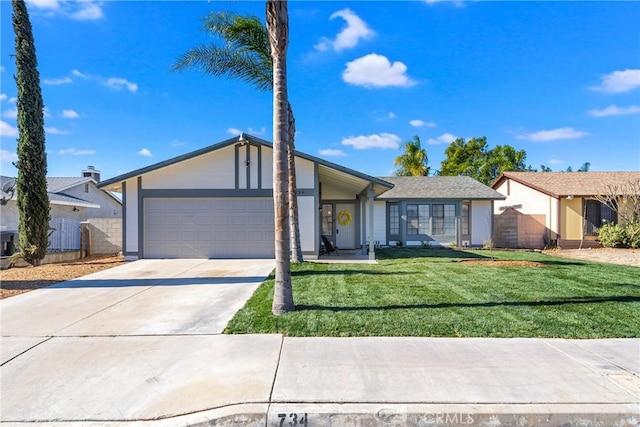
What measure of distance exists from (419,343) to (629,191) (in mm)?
19244

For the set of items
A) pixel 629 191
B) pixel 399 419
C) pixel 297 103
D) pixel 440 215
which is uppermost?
pixel 297 103

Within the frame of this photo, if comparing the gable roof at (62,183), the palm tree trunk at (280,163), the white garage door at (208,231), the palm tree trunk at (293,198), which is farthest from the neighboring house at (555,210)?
the gable roof at (62,183)

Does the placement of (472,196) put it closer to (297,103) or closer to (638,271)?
(638,271)

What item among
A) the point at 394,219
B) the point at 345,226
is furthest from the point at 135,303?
the point at 394,219

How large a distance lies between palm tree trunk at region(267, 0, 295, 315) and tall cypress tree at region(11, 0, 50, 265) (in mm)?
9708

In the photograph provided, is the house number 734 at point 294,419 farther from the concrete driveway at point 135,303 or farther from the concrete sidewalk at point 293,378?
the concrete driveway at point 135,303

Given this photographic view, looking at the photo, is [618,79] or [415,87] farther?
[415,87]

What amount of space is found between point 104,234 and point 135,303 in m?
10.7

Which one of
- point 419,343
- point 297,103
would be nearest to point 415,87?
point 297,103

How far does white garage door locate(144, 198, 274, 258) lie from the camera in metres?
13.3

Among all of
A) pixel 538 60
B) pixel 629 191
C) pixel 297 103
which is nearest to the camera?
pixel 297 103

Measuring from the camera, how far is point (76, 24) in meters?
10.5

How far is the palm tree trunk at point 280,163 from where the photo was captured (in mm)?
5867

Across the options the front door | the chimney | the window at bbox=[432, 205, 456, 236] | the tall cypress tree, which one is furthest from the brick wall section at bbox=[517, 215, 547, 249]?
the chimney
